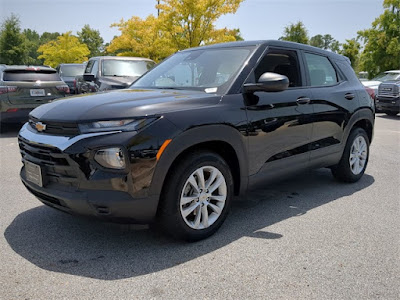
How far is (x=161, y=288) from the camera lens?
2494mm

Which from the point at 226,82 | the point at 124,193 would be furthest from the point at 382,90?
the point at 124,193

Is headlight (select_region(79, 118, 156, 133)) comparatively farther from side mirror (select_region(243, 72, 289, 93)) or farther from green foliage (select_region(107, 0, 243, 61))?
green foliage (select_region(107, 0, 243, 61))

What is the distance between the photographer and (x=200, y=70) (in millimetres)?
3881

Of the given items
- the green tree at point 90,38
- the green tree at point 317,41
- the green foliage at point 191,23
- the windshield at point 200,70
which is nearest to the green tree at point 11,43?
the green tree at point 90,38

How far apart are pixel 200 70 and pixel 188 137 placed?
1.17 m

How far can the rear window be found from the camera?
850 cm

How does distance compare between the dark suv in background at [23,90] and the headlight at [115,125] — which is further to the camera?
the dark suv in background at [23,90]

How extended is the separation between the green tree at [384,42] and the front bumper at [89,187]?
2841 centimetres

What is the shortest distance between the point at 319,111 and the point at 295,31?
131ft

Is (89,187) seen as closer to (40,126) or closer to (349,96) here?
(40,126)

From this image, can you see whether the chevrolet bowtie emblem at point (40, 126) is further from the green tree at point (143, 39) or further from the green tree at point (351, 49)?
the green tree at point (351, 49)

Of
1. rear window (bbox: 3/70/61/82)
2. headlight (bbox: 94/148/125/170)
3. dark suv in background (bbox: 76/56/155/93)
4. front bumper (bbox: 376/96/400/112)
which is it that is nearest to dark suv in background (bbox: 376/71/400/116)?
front bumper (bbox: 376/96/400/112)

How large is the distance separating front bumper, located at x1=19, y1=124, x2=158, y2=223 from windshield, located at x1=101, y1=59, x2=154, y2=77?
7.51 m

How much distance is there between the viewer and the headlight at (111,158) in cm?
270
